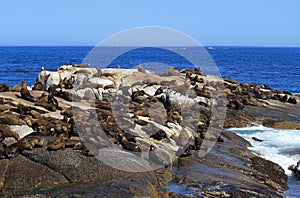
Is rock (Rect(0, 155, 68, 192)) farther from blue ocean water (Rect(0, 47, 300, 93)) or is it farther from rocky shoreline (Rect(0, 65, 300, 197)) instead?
blue ocean water (Rect(0, 47, 300, 93))

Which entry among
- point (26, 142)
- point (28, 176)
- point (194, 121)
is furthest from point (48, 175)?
point (194, 121)

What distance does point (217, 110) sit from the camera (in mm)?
20062

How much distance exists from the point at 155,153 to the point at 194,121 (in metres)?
5.48

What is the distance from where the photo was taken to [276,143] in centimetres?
1678

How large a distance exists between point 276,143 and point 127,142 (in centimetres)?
728

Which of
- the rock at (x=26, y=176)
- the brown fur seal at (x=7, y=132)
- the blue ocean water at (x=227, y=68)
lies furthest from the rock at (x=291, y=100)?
the rock at (x=26, y=176)

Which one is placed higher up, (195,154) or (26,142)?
(26,142)

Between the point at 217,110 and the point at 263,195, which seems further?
the point at 217,110

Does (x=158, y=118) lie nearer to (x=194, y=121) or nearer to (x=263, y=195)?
(x=194, y=121)

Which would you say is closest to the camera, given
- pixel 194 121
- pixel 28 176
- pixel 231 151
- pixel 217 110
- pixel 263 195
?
pixel 28 176

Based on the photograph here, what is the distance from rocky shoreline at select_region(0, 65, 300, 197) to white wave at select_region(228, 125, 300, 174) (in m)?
0.64

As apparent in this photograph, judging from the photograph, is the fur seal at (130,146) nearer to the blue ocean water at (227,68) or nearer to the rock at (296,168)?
the rock at (296,168)

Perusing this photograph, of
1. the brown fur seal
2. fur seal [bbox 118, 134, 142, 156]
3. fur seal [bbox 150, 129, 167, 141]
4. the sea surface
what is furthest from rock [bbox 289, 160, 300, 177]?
the brown fur seal

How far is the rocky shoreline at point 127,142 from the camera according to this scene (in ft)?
30.9
